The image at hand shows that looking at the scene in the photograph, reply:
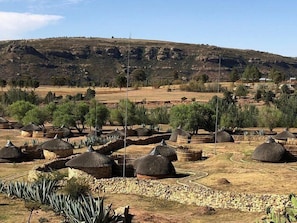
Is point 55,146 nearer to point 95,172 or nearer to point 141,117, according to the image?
point 95,172

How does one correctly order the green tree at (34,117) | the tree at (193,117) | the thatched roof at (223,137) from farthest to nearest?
the green tree at (34,117)
the tree at (193,117)
the thatched roof at (223,137)

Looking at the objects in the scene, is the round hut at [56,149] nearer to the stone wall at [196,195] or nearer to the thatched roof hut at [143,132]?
the stone wall at [196,195]

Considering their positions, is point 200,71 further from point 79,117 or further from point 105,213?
point 105,213

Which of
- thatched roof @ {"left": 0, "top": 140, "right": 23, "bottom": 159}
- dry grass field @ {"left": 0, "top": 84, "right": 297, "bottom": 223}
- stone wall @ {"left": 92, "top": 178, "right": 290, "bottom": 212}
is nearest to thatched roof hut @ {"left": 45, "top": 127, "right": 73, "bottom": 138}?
dry grass field @ {"left": 0, "top": 84, "right": 297, "bottom": 223}

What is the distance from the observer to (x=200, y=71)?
5300 inches

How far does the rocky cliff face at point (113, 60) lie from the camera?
121769 millimetres

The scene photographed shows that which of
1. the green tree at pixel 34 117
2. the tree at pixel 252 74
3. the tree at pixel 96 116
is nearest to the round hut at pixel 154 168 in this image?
the tree at pixel 96 116

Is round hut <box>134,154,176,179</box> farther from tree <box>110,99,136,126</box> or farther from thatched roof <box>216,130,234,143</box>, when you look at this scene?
tree <box>110,99,136,126</box>

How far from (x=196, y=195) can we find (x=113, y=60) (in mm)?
117357

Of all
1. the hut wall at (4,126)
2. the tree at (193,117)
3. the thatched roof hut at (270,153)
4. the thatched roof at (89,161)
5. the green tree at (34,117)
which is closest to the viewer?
the thatched roof at (89,161)

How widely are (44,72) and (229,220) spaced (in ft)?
358

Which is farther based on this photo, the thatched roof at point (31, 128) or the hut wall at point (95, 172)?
the thatched roof at point (31, 128)

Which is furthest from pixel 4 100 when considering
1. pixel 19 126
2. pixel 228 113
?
pixel 228 113

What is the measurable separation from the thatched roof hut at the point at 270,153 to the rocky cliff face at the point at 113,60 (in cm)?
7935
